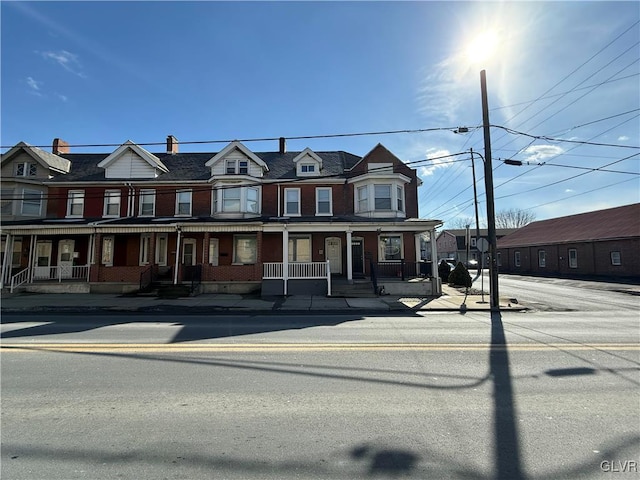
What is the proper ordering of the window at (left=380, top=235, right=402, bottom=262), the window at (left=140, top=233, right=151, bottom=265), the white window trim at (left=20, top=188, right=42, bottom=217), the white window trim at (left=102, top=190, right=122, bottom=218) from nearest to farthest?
the white window trim at (left=20, top=188, right=42, bottom=217)
the window at (left=140, top=233, right=151, bottom=265)
the white window trim at (left=102, top=190, right=122, bottom=218)
the window at (left=380, top=235, right=402, bottom=262)

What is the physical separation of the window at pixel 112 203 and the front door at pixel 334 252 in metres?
13.5

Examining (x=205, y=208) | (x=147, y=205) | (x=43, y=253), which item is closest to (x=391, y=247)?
(x=205, y=208)

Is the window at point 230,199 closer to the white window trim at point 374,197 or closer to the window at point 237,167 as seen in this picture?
the window at point 237,167

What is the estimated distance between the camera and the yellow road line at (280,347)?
22.3ft

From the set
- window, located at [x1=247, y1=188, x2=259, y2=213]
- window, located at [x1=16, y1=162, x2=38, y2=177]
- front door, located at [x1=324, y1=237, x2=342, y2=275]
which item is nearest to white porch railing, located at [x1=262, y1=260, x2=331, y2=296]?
front door, located at [x1=324, y1=237, x2=342, y2=275]

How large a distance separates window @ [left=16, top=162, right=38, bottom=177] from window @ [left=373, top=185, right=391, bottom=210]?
2207 centimetres

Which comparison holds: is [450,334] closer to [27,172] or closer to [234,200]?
[234,200]

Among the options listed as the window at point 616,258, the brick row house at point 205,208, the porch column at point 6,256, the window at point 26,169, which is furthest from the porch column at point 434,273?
the window at point 26,169

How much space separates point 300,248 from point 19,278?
1630cm

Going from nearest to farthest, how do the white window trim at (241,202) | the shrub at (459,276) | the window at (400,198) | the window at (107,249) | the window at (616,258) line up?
the white window trim at (241,202), the window at (107,249), the window at (400,198), the shrub at (459,276), the window at (616,258)

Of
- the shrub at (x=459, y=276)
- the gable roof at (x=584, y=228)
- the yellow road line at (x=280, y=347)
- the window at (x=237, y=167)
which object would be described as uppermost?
the window at (x=237, y=167)

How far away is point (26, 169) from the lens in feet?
73.4

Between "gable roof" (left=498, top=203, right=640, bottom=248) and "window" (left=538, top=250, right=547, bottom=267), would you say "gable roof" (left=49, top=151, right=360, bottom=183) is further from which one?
"window" (left=538, top=250, right=547, bottom=267)

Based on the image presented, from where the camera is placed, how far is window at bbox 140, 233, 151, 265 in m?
21.6
